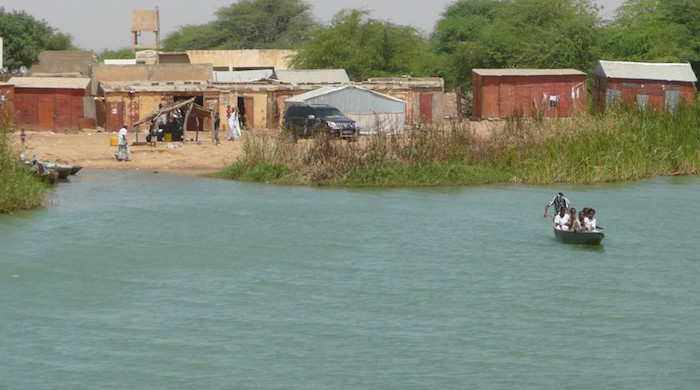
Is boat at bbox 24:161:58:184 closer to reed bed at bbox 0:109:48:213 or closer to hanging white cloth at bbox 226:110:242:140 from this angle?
reed bed at bbox 0:109:48:213

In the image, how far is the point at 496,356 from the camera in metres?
20.1

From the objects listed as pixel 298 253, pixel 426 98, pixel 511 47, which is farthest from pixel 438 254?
pixel 511 47

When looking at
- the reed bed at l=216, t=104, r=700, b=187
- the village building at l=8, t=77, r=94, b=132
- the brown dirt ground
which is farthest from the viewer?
the village building at l=8, t=77, r=94, b=132

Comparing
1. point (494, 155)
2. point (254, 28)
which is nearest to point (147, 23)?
point (254, 28)

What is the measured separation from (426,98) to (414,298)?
115ft

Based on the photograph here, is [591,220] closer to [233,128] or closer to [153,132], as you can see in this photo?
[153,132]

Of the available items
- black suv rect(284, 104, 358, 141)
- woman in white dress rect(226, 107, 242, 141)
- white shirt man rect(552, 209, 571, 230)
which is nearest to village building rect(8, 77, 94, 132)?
woman in white dress rect(226, 107, 242, 141)

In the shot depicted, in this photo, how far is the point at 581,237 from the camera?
94.3 ft

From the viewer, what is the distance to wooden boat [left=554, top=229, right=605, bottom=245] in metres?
28.5

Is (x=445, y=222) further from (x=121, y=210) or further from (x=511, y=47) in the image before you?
(x=511, y=47)

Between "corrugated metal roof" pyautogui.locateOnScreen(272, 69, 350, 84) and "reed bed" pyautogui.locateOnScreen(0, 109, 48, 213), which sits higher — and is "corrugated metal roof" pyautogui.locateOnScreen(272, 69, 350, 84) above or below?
above

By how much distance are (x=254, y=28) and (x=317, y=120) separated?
6468 centimetres

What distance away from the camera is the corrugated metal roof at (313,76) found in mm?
63000

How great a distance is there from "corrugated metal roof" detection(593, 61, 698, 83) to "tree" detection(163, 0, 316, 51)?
171 feet
